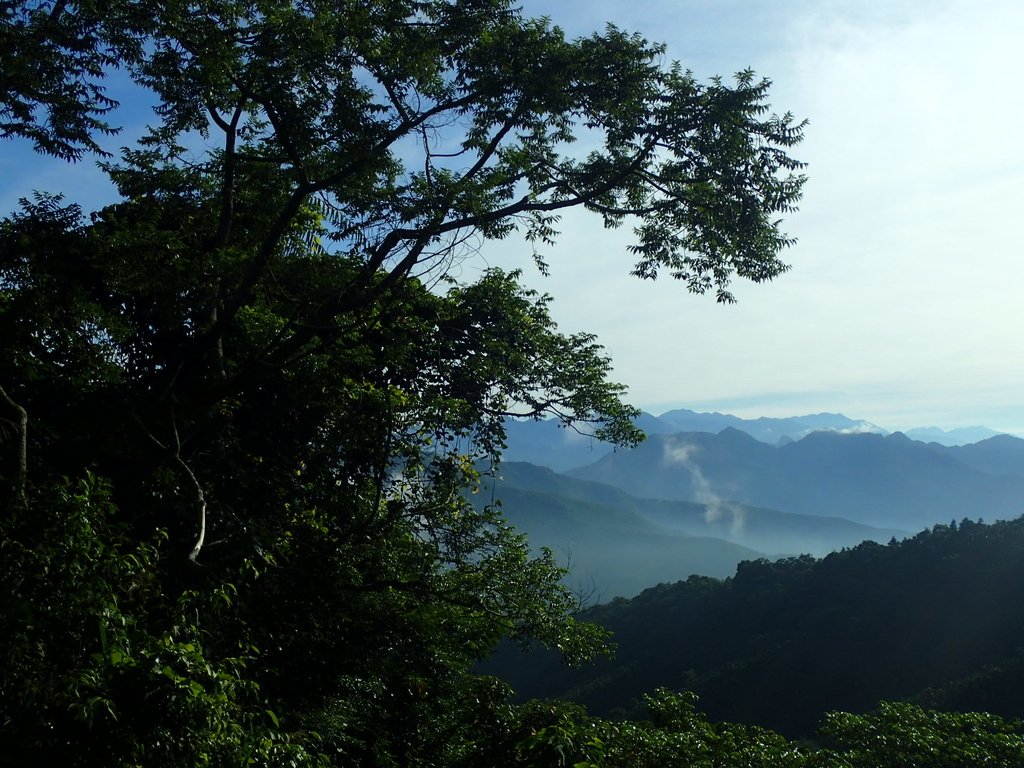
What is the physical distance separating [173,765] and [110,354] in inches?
251

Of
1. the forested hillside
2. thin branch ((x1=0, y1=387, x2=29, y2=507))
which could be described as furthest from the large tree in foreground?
the forested hillside

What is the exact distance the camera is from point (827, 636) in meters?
65.7

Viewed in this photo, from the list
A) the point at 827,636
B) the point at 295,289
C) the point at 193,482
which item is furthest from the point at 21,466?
the point at 827,636

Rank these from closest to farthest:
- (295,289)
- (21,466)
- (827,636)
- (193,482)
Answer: (21,466) → (193,482) → (295,289) → (827,636)

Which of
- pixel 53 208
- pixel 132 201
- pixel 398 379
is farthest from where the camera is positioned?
pixel 398 379

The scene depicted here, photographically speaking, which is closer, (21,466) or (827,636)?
(21,466)

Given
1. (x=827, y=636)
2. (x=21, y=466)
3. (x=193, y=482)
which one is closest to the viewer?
(x=21, y=466)

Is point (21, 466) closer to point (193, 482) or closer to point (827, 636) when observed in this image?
point (193, 482)

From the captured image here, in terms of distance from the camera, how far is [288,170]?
9.27 m

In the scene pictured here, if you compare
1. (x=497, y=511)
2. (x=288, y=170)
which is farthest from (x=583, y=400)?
(x=288, y=170)

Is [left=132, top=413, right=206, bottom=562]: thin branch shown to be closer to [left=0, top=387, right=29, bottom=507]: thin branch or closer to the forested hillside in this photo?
[left=0, top=387, right=29, bottom=507]: thin branch

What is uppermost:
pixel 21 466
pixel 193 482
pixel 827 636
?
pixel 21 466

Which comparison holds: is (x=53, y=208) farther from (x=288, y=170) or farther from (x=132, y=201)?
(x=288, y=170)

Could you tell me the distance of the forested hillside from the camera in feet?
191
